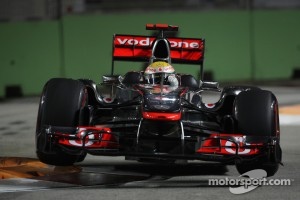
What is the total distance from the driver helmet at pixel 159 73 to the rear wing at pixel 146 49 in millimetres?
1142

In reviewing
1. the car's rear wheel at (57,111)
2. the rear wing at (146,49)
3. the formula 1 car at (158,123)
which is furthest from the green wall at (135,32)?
the car's rear wheel at (57,111)

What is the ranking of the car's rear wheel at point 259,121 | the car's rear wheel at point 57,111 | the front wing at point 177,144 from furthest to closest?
the car's rear wheel at point 57,111, the car's rear wheel at point 259,121, the front wing at point 177,144

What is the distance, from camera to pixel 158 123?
7.48m

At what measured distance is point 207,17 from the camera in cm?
1855

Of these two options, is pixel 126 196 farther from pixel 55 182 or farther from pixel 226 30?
pixel 226 30

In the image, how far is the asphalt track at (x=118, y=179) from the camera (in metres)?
6.74

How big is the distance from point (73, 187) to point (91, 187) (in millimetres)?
158

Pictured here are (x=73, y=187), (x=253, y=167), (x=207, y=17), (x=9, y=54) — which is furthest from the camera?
(x=207, y=17)

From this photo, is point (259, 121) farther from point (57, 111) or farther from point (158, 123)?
point (57, 111)

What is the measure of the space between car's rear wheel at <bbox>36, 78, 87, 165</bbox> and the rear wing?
1.72 m

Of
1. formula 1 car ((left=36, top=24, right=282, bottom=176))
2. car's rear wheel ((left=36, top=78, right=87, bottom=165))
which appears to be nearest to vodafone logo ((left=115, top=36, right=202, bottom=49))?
formula 1 car ((left=36, top=24, right=282, bottom=176))

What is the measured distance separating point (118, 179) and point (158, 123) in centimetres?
64

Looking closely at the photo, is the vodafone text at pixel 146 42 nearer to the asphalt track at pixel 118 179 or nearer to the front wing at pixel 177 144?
the asphalt track at pixel 118 179

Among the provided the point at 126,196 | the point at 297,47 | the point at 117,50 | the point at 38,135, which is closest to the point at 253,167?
the point at 126,196
